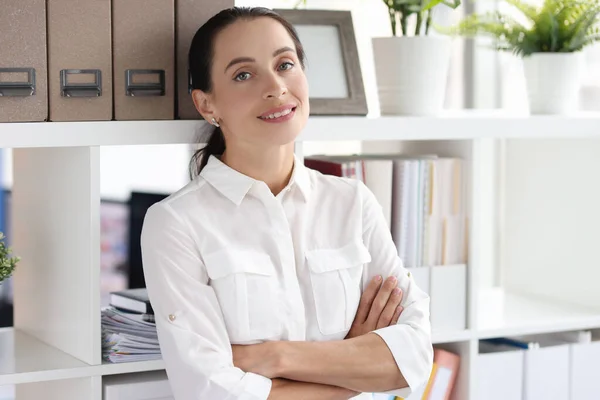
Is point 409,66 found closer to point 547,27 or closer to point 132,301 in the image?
point 547,27

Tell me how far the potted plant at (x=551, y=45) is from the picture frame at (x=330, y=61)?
49 cm

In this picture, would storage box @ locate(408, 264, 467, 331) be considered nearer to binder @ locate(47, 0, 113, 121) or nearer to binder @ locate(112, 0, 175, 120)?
binder @ locate(112, 0, 175, 120)

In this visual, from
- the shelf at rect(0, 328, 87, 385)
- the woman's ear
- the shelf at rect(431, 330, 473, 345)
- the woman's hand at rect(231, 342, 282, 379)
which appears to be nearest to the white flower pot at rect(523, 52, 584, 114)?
the shelf at rect(431, 330, 473, 345)

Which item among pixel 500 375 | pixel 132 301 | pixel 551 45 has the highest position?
pixel 551 45

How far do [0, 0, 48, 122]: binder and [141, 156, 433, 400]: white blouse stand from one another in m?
0.30

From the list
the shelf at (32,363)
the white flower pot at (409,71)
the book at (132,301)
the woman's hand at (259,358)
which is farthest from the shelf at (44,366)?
the white flower pot at (409,71)

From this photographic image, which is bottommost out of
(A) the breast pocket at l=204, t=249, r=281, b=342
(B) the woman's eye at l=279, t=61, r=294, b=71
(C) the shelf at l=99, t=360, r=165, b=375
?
(C) the shelf at l=99, t=360, r=165, b=375

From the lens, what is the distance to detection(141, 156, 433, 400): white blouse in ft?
5.22

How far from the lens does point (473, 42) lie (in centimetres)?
342

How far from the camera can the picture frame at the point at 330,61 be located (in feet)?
6.52

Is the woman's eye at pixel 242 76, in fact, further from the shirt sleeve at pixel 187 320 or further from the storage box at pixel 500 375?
the storage box at pixel 500 375

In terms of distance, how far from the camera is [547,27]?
7.52ft

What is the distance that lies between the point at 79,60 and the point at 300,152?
0.50m

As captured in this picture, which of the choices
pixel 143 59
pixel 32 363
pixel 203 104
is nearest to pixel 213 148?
pixel 203 104
